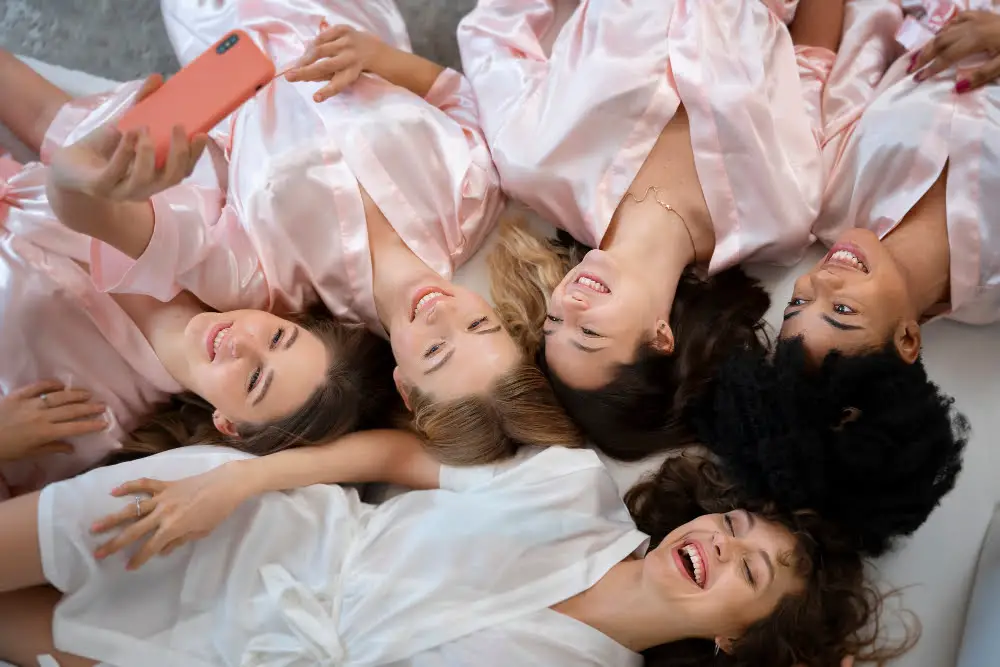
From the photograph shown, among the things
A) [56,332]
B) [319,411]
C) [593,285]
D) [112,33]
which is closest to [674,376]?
[593,285]

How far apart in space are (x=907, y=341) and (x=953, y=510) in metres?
0.28

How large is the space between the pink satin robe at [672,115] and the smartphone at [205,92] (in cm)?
40

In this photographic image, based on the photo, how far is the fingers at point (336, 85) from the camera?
1174mm

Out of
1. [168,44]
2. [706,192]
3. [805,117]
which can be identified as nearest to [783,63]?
[805,117]

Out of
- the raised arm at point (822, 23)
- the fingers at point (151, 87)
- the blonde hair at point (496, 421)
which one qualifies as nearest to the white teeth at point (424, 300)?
the blonde hair at point (496, 421)

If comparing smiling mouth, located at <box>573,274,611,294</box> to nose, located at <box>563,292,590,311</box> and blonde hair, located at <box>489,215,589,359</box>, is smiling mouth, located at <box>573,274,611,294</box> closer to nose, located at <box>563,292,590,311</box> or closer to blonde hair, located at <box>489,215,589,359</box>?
nose, located at <box>563,292,590,311</box>

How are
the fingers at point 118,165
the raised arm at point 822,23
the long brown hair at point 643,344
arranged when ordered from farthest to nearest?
the raised arm at point 822,23
the long brown hair at point 643,344
the fingers at point 118,165

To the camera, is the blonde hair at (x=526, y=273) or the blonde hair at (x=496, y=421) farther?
the blonde hair at (x=526, y=273)

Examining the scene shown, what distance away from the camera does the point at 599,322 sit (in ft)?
3.42

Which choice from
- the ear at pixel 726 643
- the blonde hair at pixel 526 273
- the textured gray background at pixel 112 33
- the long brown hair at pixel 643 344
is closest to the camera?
the ear at pixel 726 643

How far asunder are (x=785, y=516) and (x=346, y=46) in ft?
3.11

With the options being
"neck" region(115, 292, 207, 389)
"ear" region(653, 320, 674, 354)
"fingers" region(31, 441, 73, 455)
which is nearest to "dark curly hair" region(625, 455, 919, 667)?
"ear" region(653, 320, 674, 354)

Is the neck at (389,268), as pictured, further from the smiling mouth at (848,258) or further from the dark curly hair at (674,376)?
the smiling mouth at (848,258)

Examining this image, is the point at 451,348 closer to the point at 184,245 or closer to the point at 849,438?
the point at 184,245
